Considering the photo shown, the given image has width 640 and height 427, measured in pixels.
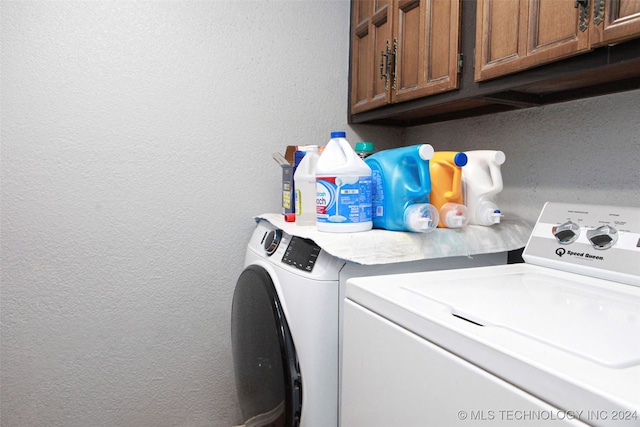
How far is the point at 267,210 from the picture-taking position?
6.40 ft

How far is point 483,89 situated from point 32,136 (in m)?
1.63

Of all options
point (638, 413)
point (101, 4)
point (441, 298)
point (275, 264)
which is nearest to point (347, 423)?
point (441, 298)

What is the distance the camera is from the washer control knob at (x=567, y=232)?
113cm

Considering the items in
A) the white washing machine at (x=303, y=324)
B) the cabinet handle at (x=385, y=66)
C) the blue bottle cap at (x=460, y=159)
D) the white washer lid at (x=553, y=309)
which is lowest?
the white washing machine at (x=303, y=324)

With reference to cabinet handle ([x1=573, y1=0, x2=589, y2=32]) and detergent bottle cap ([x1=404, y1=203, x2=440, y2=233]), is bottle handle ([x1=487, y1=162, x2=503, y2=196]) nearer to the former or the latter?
detergent bottle cap ([x1=404, y1=203, x2=440, y2=233])

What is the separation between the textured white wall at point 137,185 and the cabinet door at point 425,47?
50cm

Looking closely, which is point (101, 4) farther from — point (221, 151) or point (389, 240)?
point (389, 240)

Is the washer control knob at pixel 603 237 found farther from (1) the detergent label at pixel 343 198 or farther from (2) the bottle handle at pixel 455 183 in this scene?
(1) the detergent label at pixel 343 198

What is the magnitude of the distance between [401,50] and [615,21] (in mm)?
819

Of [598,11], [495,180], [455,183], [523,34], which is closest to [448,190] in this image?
[455,183]

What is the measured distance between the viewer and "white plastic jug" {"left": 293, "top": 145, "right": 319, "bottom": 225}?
4.98 feet

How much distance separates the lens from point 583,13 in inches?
37.8

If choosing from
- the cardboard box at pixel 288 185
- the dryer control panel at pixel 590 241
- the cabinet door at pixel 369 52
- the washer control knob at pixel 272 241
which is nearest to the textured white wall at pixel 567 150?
the dryer control panel at pixel 590 241

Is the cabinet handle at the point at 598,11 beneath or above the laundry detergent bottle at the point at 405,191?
above
